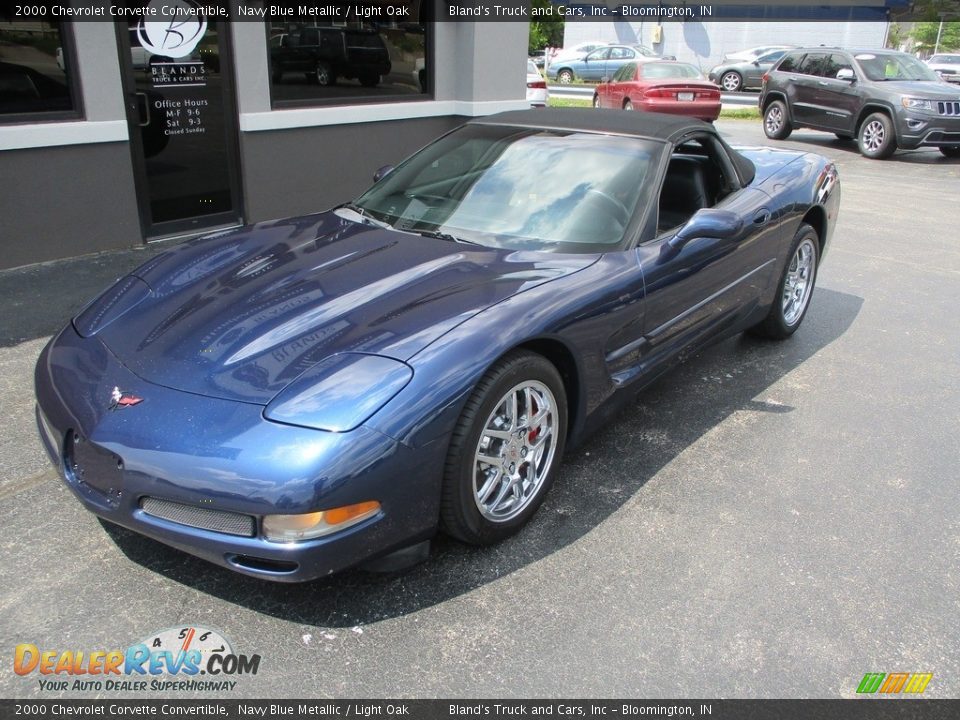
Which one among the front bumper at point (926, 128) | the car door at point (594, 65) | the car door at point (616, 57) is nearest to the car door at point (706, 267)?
the front bumper at point (926, 128)

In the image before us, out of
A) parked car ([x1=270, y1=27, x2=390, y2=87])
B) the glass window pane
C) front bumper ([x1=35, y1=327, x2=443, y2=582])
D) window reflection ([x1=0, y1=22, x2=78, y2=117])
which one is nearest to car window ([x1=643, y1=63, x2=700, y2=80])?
the glass window pane

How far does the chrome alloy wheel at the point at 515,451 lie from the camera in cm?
273

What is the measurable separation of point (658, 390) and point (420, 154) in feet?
5.83

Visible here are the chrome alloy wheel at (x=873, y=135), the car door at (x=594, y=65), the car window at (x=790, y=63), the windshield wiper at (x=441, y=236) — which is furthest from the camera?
the car door at (x=594, y=65)

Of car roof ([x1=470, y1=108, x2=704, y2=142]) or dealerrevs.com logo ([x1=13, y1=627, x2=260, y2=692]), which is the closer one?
dealerrevs.com logo ([x1=13, y1=627, x2=260, y2=692])

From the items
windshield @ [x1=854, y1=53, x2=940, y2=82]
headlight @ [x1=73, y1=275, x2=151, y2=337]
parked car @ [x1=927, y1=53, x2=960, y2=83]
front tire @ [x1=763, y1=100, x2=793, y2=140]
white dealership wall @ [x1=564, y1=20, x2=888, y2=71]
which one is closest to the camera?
headlight @ [x1=73, y1=275, x2=151, y2=337]

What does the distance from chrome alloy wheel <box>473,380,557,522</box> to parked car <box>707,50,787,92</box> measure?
2726 cm

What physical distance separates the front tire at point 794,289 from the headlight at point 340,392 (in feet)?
9.99

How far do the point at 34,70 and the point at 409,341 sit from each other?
4.79 m

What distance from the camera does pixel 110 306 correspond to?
3088 millimetres

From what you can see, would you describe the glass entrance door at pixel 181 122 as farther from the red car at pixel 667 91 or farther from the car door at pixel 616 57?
the car door at pixel 616 57

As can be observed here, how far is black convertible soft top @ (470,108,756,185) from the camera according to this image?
388 centimetres

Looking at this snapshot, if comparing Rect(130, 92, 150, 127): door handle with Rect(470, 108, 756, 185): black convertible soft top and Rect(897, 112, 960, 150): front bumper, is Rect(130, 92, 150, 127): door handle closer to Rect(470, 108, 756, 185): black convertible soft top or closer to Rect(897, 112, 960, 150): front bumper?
Rect(470, 108, 756, 185): black convertible soft top

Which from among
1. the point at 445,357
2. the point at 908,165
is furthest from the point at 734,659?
the point at 908,165
